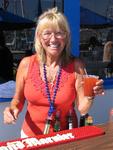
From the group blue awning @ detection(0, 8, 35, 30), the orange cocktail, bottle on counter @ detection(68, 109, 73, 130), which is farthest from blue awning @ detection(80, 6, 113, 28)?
the orange cocktail

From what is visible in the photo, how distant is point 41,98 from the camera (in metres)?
2.53

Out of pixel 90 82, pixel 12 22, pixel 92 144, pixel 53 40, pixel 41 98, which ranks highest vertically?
pixel 12 22

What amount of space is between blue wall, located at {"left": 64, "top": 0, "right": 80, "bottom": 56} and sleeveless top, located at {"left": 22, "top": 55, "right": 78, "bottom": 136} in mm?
1449

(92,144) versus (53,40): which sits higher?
(53,40)

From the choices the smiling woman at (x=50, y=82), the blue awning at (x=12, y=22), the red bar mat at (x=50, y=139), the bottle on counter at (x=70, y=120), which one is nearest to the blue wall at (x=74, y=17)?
the blue awning at (x=12, y=22)

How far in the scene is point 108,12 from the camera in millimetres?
4691

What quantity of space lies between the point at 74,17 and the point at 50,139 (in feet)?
6.86

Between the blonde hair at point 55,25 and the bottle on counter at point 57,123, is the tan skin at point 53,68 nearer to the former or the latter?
the blonde hair at point 55,25

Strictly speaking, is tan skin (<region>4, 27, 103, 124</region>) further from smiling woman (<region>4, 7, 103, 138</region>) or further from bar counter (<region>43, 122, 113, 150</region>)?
bar counter (<region>43, 122, 113, 150</region>)

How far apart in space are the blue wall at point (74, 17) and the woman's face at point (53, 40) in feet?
4.84

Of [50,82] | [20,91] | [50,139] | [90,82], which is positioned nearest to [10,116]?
[20,91]

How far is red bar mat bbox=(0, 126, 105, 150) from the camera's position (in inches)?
79.9

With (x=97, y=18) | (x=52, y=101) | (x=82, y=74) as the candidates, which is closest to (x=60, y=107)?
(x=52, y=101)

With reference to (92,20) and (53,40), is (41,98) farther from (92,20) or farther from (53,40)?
(92,20)
